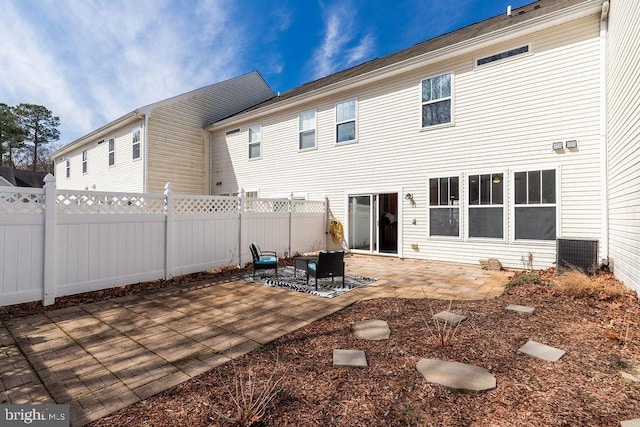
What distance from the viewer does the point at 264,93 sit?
56.6 feet

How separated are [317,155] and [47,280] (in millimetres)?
8321

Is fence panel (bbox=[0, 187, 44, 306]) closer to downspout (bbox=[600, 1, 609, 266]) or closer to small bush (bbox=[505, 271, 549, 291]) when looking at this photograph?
small bush (bbox=[505, 271, 549, 291])

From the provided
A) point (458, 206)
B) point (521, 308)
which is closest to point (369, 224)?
point (458, 206)

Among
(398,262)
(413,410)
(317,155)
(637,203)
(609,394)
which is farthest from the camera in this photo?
(317,155)

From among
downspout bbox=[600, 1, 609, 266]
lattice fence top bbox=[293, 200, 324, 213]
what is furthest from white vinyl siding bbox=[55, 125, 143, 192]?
downspout bbox=[600, 1, 609, 266]

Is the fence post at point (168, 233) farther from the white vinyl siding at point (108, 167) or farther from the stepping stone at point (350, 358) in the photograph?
the white vinyl siding at point (108, 167)

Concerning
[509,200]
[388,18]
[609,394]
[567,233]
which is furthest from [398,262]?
[388,18]

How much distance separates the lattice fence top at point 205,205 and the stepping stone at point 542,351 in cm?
648

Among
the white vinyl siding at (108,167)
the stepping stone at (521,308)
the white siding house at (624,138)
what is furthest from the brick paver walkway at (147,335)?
the white vinyl siding at (108,167)

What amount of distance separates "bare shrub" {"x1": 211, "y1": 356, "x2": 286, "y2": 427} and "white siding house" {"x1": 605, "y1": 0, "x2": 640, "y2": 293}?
5239mm

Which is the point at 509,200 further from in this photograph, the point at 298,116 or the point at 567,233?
the point at 298,116

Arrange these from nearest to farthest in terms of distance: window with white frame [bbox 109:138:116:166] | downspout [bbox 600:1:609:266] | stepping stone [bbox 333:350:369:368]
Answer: stepping stone [bbox 333:350:369:368]
downspout [bbox 600:1:609:266]
window with white frame [bbox 109:138:116:166]

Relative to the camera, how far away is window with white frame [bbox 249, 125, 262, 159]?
13.1 m

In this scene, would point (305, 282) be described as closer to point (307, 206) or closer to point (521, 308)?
point (521, 308)
